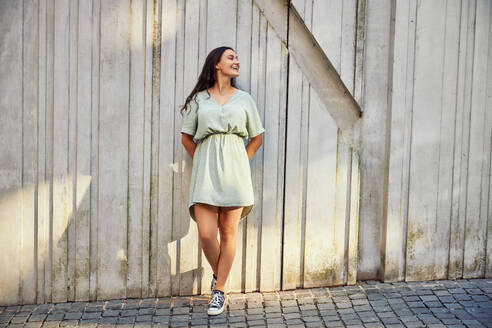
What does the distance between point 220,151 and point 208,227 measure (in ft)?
2.06

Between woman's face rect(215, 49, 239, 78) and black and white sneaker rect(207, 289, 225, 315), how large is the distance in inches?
69.9

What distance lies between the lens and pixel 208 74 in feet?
15.5

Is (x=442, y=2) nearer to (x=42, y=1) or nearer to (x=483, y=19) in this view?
(x=483, y=19)

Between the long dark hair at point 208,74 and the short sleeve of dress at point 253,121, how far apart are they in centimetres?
36

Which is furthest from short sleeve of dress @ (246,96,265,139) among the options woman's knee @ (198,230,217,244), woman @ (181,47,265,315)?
woman's knee @ (198,230,217,244)

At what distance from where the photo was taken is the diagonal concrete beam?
16.5 feet

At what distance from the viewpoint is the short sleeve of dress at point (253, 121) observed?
4734 millimetres

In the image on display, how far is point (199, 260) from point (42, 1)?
252cm

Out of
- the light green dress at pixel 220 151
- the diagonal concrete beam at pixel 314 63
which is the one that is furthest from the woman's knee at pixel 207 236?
the diagonal concrete beam at pixel 314 63

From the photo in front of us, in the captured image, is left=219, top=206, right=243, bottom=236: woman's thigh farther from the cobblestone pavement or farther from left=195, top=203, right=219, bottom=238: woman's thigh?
the cobblestone pavement

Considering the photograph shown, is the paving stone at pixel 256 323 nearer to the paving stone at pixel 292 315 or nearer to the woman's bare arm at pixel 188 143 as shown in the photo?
the paving stone at pixel 292 315

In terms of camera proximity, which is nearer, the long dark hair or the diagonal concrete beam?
the long dark hair

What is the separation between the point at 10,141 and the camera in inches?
187

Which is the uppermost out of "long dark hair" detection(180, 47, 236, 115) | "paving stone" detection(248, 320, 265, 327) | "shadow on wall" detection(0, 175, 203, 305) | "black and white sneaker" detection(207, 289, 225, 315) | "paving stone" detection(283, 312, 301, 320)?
"long dark hair" detection(180, 47, 236, 115)
